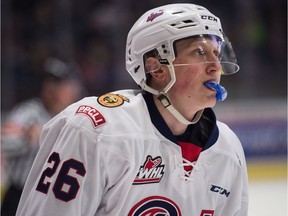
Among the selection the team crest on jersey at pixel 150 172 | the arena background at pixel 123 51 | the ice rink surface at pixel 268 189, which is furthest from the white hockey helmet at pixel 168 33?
the arena background at pixel 123 51

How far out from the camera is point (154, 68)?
2107 mm

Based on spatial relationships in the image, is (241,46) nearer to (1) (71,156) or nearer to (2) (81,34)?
(2) (81,34)

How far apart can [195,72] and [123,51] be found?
4.15 meters

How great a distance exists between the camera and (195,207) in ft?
6.77

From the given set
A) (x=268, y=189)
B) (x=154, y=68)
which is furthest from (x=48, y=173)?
(x=268, y=189)

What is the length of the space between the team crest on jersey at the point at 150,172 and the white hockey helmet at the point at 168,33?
217 millimetres

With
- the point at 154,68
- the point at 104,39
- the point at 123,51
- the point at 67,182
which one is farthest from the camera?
the point at 104,39

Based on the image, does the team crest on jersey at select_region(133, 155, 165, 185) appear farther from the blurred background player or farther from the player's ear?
the blurred background player

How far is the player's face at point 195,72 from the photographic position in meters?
2.04

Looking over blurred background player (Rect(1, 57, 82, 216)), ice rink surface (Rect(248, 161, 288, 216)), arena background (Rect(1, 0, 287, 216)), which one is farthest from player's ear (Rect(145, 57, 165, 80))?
arena background (Rect(1, 0, 287, 216))

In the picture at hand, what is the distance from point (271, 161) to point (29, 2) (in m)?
2.52

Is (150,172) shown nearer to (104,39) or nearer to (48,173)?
(48,173)

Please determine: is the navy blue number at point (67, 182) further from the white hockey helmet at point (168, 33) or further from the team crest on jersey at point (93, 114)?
the white hockey helmet at point (168, 33)

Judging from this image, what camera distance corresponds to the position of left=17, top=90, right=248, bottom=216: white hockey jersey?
1890 mm
